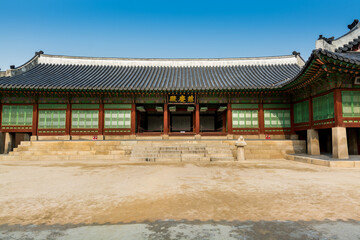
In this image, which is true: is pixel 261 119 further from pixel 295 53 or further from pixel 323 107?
pixel 295 53

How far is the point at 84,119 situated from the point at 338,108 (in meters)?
16.5

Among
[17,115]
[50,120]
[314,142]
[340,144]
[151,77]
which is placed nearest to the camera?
[340,144]

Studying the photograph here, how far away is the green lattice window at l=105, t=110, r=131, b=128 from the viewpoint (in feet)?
52.8

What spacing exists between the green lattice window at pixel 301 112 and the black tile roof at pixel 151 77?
231 cm

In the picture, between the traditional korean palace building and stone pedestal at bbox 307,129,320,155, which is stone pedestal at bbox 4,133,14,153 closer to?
the traditional korean palace building

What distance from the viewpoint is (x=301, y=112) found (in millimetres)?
14258

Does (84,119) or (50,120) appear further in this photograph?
(84,119)

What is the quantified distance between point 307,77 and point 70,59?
68.2ft

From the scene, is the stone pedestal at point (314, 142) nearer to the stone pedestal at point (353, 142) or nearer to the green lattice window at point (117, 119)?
the stone pedestal at point (353, 142)

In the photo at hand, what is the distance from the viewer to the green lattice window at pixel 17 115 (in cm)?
1548

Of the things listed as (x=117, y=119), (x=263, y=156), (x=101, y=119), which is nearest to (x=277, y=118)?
(x=263, y=156)

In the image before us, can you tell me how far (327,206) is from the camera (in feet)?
12.1

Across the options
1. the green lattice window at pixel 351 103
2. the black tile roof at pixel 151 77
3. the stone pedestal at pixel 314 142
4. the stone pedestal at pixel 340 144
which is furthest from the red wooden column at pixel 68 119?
the green lattice window at pixel 351 103

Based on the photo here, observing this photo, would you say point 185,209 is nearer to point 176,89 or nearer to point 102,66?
point 176,89
